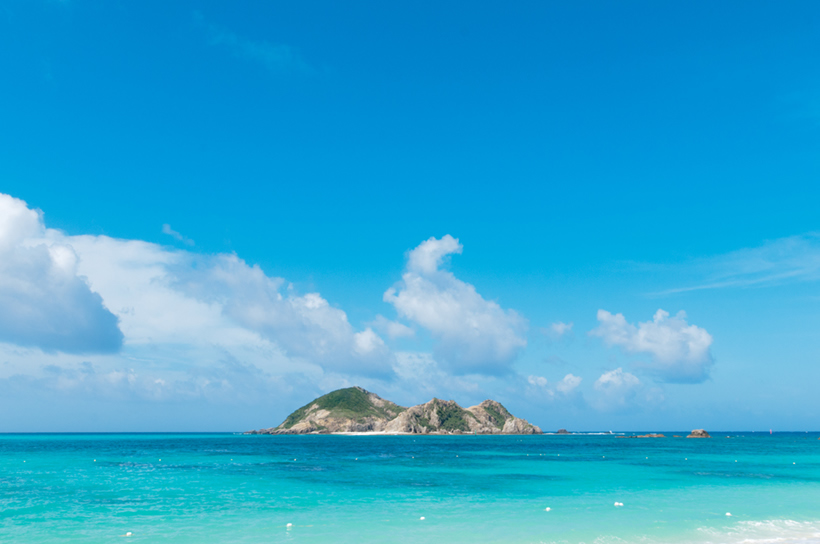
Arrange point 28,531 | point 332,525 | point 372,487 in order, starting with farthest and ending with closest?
1. point 372,487
2. point 332,525
3. point 28,531

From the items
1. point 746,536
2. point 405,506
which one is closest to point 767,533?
point 746,536

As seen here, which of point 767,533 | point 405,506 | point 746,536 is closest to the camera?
point 746,536

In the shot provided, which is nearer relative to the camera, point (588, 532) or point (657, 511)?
point (588, 532)

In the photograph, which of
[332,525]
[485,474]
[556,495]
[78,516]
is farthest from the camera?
[485,474]

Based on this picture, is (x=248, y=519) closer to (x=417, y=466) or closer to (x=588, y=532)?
(x=588, y=532)

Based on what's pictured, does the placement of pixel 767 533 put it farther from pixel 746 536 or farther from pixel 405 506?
pixel 405 506

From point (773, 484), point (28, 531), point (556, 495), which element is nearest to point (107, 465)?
point (28, 531)

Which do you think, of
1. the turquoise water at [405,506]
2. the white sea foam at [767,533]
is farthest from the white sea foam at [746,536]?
the turquoise water at [405,506]

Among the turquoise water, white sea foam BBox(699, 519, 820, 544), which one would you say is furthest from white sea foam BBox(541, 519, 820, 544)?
the turquoise water

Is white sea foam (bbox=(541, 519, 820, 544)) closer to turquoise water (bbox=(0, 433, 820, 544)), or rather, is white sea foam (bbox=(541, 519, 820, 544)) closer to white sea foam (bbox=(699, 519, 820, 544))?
white sea foam (bbox=(699, 519, 820, 544))

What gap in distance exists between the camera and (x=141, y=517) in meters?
40.9

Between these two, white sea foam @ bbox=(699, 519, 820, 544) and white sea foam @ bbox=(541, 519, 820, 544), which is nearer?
white sea foam @ bbox=(699, 519, 820, 544)

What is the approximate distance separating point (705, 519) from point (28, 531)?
4932 centimetres

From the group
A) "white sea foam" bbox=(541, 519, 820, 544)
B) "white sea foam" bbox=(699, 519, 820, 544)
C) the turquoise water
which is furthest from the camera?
the turquoise water
